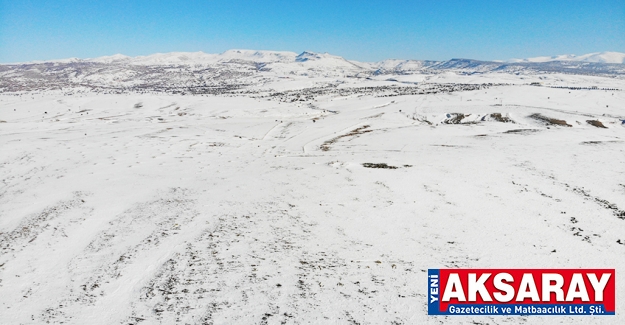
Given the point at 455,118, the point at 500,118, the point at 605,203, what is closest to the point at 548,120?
the point at 500,118

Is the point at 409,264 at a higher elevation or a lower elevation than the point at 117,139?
lower

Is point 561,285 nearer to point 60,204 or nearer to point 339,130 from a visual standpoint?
point 60,204

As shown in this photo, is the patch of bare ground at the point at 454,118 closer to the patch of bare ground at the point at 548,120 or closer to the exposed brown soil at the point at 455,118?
the exposed brown soil at the point at 455,118

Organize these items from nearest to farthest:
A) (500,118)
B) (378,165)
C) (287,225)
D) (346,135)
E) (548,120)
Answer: (287,225) → (378,165) → (346,135) → (548,120) → (500,118)

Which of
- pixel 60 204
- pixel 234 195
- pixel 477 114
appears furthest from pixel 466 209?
pixel 477 114

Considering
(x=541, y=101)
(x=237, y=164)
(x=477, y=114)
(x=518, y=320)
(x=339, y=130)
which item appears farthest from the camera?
(x=541, y=101)

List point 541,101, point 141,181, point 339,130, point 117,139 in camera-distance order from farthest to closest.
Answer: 1. point 541,101
2. point 339,130
3. point 117,139
4. point 141,181

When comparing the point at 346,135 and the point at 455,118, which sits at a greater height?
the point at 455,118

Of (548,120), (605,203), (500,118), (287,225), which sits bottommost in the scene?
(605,203)

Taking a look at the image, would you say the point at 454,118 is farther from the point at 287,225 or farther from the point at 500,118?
the point at 287,225
